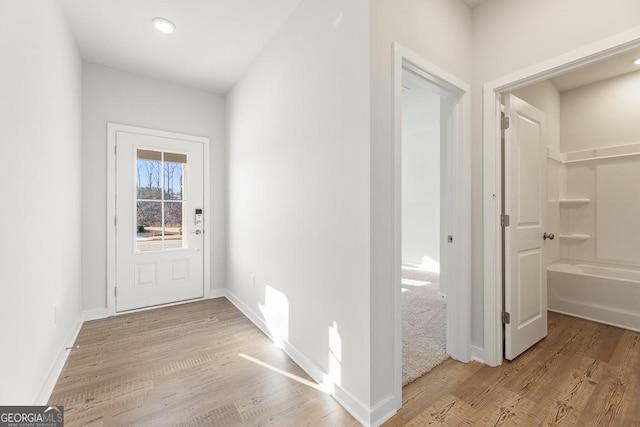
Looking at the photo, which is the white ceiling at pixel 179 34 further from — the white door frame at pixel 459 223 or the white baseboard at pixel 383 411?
the white baseboard at pixel 383 411

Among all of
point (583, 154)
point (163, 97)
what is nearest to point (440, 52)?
point (583, 154)

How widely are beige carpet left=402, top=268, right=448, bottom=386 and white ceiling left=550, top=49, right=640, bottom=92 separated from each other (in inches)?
112

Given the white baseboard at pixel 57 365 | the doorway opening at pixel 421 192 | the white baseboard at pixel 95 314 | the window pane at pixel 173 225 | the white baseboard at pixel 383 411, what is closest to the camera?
the white baseboard at pixel 383 411

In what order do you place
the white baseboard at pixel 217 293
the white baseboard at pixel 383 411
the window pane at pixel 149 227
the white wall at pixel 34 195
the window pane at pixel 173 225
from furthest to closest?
1. the white baseboard at pixel 217 293
2. the window pane at pixel 173 225
3. the window pane at pixel 149 227
4. the white baseboard at pixel 383 411
5. the white wall at pixel 34 195

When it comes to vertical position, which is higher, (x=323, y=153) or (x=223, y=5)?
(x=223, y=5)

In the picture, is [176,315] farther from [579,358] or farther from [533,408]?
[579,358]

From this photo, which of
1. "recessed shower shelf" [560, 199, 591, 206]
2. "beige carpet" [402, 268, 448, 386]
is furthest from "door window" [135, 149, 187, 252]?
"recessed shower shelf" [560, 199, 591, 206]

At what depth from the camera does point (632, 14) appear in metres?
1.51

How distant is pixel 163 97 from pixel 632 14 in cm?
423

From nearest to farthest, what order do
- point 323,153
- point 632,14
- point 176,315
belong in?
point 632,14 < point 323,153 < point 176,315

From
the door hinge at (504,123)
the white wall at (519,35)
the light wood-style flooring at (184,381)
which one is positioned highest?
the white wall at (519,35)

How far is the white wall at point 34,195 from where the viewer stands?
1.29 metres

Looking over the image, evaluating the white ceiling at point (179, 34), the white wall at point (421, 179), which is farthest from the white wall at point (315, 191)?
the white wall at point (421, 179)

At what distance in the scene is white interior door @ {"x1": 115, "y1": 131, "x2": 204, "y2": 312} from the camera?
3.28 metres
